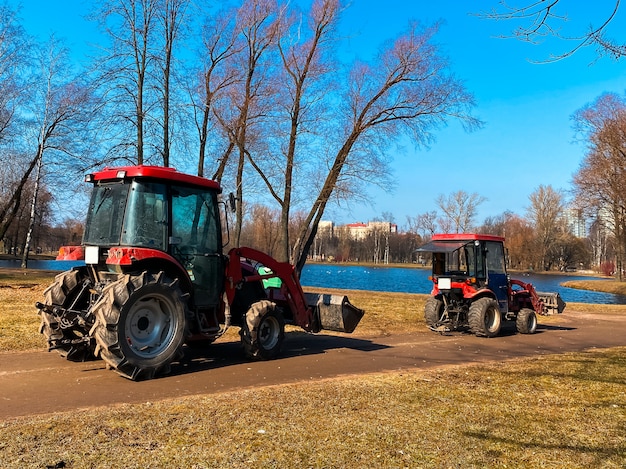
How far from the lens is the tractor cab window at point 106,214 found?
7.25 m

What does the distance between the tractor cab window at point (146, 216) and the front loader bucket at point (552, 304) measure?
38.0 feet

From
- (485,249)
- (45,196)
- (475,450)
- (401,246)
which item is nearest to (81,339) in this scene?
(475,450)

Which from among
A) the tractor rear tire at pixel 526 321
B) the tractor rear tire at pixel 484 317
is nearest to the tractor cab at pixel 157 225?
the tractor rear tire at pixel 484 317

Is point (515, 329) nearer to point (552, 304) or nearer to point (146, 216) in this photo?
point (552, 304)

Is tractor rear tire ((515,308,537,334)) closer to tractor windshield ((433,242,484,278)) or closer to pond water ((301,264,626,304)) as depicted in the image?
tractor windshield ((433,242,484,278))

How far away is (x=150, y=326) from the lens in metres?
6.96

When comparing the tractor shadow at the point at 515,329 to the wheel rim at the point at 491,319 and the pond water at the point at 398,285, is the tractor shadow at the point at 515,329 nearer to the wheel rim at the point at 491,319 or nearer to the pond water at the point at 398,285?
the wheel rim at the point at 491,319

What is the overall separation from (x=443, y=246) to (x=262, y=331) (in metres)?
6.18

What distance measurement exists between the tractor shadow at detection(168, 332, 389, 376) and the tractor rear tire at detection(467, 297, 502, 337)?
2.81 metres

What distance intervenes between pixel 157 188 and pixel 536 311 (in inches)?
449

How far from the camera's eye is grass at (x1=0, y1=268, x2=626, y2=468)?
394 cm

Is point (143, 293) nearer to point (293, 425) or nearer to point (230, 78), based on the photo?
point (293, 425)

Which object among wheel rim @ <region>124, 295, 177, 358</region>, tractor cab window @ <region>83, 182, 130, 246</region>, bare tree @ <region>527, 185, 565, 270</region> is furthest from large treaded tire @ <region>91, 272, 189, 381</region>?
bare tree @ <region>527, 185, 565, 270</region>

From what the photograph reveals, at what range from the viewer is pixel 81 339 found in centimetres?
720
